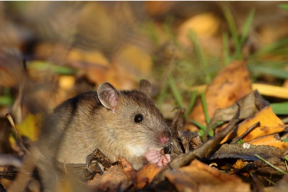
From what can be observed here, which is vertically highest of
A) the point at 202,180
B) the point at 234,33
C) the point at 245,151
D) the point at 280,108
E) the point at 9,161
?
the point at 9,161

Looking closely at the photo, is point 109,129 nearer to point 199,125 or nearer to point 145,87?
point 145,87

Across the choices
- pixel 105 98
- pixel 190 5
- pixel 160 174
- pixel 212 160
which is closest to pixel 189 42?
pixel 190 5

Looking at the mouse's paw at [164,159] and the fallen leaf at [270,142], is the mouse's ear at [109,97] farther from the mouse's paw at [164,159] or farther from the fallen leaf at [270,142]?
the fallen leaf at [270,142]

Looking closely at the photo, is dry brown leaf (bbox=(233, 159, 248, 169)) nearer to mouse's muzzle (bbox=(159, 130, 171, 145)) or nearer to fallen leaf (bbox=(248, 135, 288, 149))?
fallen leaf (bbox=(248, 135, 288, 149))

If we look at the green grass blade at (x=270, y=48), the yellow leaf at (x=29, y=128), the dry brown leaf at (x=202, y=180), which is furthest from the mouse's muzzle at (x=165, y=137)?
the green grass blade at (x=270, y=48)

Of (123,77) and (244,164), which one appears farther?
(123,77)

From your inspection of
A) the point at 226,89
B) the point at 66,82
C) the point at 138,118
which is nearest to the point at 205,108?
the point at 226,89

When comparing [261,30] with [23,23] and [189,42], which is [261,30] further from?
[23,23]

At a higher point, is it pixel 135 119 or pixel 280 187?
pixel 135 119
